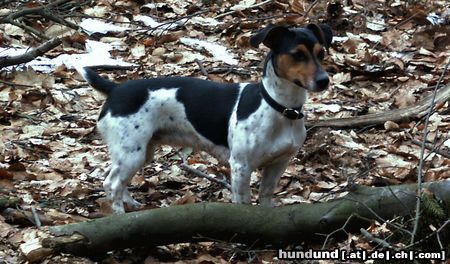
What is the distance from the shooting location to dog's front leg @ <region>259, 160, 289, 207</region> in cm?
611

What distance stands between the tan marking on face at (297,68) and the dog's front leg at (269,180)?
771 mm

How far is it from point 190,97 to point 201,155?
1.39 m

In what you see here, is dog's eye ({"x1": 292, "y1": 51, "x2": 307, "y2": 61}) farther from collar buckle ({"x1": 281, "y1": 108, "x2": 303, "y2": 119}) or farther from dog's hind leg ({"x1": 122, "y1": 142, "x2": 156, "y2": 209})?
dog's hind leg ({"x1": 122, "y1": 142, "x2": 156, "y2": 209})

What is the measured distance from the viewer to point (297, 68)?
553 centimetres

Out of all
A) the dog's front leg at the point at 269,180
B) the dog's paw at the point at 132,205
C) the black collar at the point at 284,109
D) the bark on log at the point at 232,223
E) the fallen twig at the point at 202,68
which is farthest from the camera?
the fallen twig at the point at 202,68

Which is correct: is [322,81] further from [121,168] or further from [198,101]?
[121,168]

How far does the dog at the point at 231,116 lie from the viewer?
5629 mm

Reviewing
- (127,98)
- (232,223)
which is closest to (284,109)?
(232,223)

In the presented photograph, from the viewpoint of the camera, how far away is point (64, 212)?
19.4 ft

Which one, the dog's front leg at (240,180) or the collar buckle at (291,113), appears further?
the dog's front leg at (240,180)

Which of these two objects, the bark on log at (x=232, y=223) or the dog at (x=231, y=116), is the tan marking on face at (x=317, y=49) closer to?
the dog at (x=231, y=116)

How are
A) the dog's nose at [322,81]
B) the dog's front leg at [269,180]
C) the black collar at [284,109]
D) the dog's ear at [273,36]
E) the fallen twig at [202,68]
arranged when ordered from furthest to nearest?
1. the fallen twig at [202,68]
2. the dog's front leg at [269,180]
3. the black collar at [284,109]
4. the dog's ear at [273,36]
5. the dog's nose at [322,81]

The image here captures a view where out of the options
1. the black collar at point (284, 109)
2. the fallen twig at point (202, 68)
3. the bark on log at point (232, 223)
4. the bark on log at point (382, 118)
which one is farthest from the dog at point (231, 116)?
the fallen twig at point (202, 68)

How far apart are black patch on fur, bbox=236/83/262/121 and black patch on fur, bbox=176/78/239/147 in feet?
0.39
